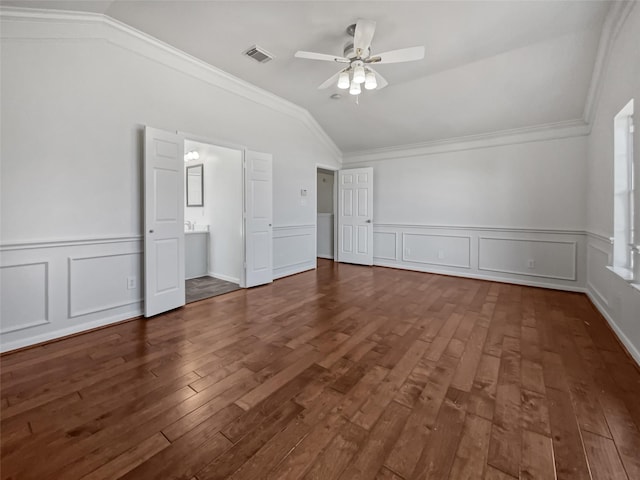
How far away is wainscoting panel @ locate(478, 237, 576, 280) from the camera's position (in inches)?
165

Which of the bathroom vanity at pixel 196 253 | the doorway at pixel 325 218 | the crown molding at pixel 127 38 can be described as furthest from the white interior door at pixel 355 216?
the bathroom vanity at pixel 196 253

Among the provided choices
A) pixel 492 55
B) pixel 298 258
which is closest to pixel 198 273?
pixel 298 258

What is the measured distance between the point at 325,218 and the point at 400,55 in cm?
487

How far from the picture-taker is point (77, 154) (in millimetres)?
2627

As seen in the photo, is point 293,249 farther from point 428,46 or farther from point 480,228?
point 428,46

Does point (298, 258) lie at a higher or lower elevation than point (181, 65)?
lower

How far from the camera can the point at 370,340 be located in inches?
99.7

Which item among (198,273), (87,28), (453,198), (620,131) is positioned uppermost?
(87,28)

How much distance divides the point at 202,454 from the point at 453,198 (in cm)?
522

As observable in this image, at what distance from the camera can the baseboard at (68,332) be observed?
2340 millimetres

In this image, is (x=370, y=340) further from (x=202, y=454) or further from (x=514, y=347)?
(x=202, y=454)

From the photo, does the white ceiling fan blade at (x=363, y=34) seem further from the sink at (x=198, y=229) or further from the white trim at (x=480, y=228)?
the sink at (x=198, y=229)

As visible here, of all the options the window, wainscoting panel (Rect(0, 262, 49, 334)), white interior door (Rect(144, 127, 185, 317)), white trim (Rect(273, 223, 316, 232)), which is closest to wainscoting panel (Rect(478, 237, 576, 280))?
the window

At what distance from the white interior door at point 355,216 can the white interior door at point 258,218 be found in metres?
2.25
